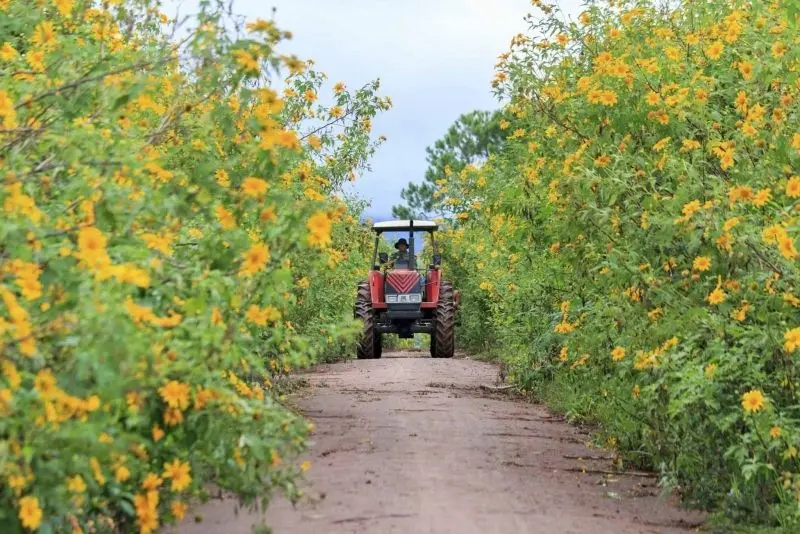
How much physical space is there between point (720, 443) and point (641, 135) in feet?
8.51

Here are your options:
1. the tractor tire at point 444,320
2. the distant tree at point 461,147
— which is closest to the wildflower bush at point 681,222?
the tractor tire at point 444,320

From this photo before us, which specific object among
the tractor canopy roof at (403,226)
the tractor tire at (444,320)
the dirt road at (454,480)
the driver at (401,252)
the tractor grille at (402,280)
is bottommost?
the dirt road at (454,480)

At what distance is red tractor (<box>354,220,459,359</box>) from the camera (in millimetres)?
22688

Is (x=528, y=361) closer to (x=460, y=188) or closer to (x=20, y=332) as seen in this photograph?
(x=20, y=332)

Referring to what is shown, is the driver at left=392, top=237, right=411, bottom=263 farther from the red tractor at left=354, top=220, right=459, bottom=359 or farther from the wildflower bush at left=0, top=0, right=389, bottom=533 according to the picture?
the wildflower bush at left=0, top=0, right=389, bottom=533

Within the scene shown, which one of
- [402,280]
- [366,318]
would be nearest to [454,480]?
[366,318]

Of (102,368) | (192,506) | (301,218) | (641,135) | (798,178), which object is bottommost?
(192,506)

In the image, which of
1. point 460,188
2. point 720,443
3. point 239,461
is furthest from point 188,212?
point 460,188

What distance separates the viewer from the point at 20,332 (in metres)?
3.37

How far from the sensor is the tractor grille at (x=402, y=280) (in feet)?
74.8

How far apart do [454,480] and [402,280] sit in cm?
1555

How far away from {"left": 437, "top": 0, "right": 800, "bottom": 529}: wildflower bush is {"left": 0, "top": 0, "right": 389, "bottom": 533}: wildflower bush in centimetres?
212

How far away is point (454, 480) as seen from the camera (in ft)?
24.2

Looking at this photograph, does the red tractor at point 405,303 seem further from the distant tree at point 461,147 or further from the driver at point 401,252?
the distant tree at point 461,147
